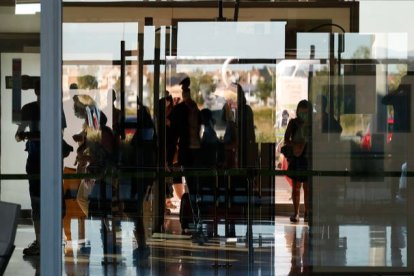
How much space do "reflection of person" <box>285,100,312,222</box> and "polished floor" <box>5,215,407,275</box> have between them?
249 millimetres

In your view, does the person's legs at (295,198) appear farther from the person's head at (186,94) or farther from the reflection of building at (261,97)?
the person's head at (186,94)

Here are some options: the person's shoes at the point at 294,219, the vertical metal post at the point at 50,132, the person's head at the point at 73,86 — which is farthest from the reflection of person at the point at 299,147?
the vertical metal post at the point at 50,132

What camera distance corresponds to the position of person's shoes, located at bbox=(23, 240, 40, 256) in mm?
4023

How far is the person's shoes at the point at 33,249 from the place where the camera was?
13.2 ft

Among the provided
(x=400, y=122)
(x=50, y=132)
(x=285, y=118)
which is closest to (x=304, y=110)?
(x=285, y=118)

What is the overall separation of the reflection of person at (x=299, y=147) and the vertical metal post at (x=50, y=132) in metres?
3.32

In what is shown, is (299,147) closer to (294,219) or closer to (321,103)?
(321,103)

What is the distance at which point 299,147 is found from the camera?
7.02 m

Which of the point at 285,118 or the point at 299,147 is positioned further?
the point at 285,118

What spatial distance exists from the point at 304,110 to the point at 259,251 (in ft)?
4.31

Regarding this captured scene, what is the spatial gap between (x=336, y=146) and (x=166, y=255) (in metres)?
1.78

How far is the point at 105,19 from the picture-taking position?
284 inches

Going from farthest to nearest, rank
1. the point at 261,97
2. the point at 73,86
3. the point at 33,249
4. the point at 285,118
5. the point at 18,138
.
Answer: the point at 261,97, the point at 285,118, the point at 73,86, the point at 18,138, the point at 33,249

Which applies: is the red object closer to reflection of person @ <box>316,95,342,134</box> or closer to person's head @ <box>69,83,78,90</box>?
reflection of person @ <box>316,95,342,134</box>
